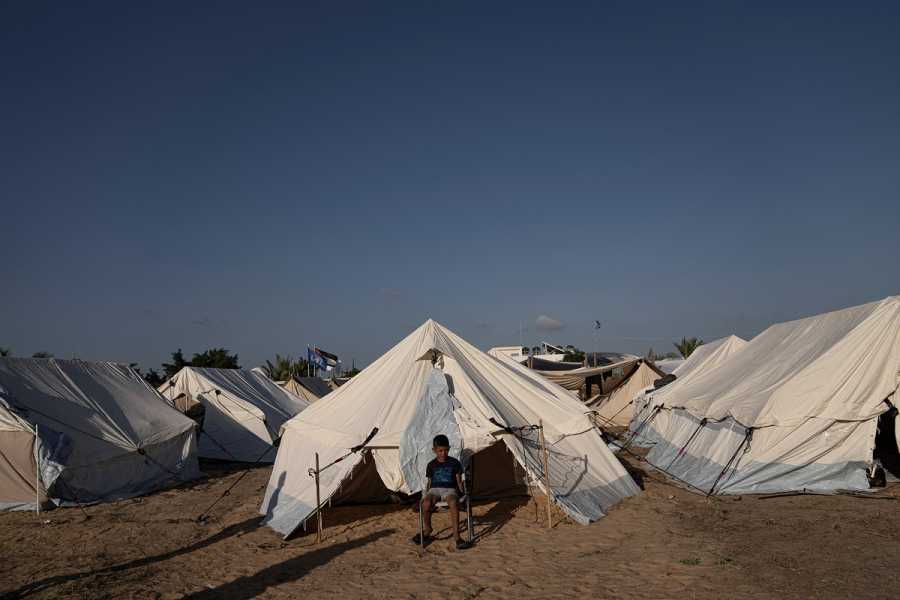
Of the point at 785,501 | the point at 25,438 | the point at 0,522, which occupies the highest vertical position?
the point at 25,438

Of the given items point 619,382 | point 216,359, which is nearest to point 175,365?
point 216,359

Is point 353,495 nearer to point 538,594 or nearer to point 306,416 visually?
point 306,416

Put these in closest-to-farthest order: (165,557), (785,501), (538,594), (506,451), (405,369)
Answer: (538,594) → (165,557) → (785,501) → (405,369) → (506,451)

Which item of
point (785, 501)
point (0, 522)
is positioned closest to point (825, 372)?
point (785, 501)

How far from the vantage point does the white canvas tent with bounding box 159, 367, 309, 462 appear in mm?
18328

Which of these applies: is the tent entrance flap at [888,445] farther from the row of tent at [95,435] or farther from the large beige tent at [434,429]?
the row of tent at [95,435]

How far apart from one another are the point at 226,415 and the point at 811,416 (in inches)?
602

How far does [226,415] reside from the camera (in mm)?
18859

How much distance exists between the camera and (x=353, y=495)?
10977 mm

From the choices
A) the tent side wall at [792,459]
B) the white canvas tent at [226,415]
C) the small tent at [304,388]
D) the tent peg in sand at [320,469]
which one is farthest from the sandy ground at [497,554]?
the small tent at [304,388]

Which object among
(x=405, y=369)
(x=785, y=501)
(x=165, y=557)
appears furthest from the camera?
(x=405, y=369)

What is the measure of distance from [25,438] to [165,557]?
16.0ft

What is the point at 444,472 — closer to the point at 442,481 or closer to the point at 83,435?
the point at 442,481

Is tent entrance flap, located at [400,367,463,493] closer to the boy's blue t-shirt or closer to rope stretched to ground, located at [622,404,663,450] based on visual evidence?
the boy's blue t-shirt
